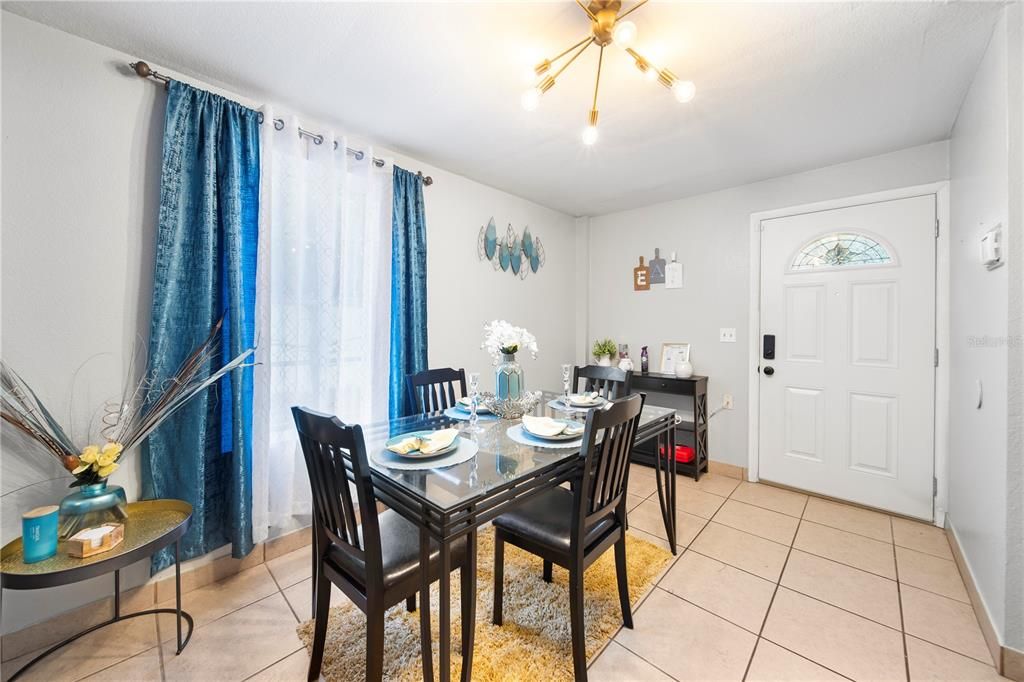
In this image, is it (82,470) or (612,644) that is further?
(612,644)

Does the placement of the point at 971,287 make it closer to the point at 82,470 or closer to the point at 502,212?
the point at 502,212

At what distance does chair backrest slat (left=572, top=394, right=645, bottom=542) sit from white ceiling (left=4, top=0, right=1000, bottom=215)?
4.70 ft

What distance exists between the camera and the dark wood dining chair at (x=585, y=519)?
4.50ft

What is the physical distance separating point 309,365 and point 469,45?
1725mm

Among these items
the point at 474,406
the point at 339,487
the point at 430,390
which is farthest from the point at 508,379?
the point at 339,487

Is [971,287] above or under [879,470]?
above

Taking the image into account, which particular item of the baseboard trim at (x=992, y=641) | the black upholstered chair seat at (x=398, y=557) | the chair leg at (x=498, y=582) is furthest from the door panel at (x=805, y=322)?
the black upholstered chair seat at (x=398, y=557)

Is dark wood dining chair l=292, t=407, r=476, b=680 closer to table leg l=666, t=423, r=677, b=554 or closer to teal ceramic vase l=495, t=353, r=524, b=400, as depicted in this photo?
teal ceramic vase l=495, t=353, r=524, b=400

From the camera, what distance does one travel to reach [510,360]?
2.06 meters

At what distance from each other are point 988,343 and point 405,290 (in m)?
2.83

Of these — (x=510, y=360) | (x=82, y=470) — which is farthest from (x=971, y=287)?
(x=82, y=470)

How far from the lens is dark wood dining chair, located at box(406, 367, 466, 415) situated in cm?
228

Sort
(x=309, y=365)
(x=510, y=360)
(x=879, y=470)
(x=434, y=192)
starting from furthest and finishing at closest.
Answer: (x=434, y=192) < (x=879, y=470) < (x=309, y=365) < (x=510, y=360)

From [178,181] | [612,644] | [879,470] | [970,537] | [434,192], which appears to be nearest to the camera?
[612,644]
